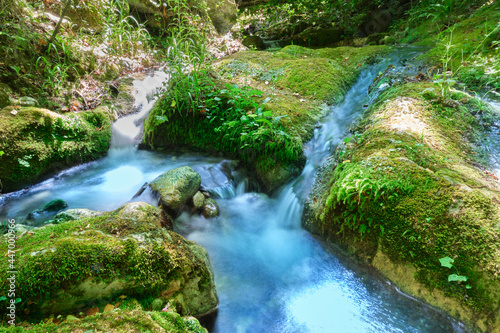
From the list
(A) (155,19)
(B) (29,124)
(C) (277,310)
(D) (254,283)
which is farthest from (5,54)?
(C) (277,310)

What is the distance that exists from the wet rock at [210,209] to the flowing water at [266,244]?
0.11 metres

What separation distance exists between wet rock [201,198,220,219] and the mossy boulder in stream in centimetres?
150

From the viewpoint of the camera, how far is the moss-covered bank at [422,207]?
229cm

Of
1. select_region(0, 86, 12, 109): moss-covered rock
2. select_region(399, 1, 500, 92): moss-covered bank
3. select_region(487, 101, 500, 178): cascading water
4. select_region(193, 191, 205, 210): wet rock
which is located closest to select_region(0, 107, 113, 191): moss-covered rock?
select_region(0, 86, 12, 109): moss-covered rock

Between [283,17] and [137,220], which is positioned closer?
[137,220]

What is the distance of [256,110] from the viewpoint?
14.1ft

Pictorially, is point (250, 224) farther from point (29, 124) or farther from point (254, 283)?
point (29, 124)

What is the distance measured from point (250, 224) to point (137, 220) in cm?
207

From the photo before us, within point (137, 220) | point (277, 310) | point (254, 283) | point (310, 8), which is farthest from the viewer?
point (310, 8)

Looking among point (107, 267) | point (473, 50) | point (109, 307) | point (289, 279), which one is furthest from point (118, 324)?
point (473, 50)

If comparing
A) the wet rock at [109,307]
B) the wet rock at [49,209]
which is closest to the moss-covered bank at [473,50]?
the wet rock at [109,307]

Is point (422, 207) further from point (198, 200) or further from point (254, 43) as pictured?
point (254, 43)

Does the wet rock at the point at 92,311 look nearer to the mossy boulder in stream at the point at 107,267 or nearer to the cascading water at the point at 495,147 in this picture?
the mossy boulder in stream at the point at 107,267

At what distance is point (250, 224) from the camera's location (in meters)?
4.12
